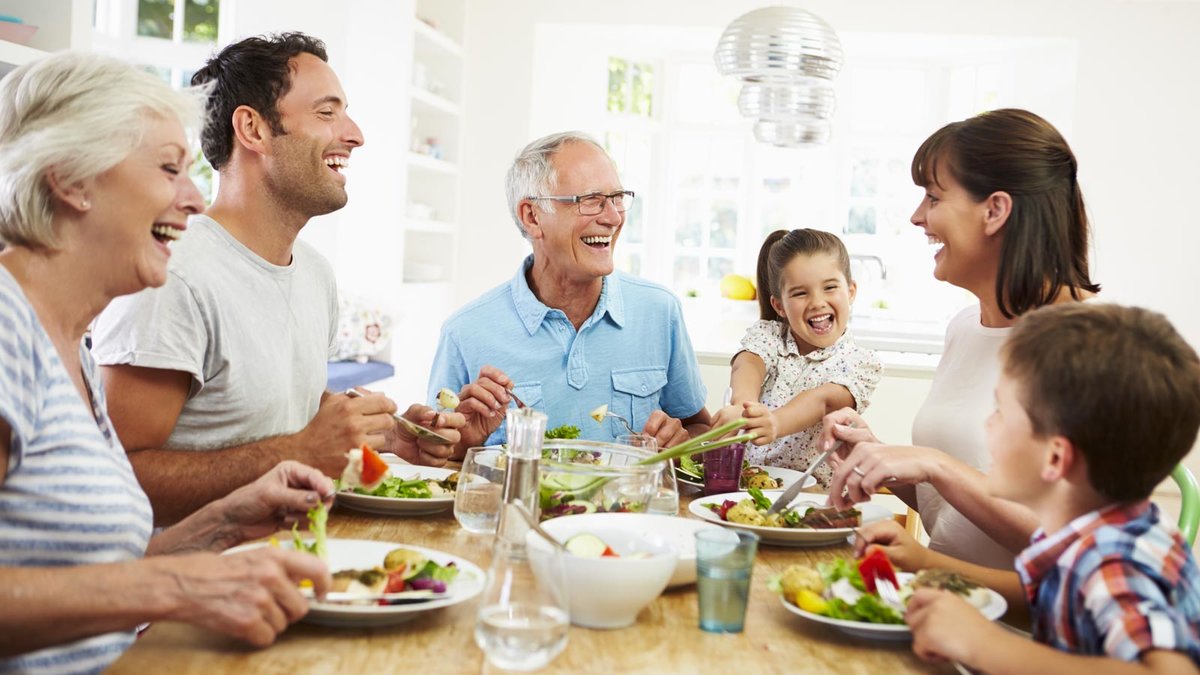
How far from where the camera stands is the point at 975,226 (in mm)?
2014

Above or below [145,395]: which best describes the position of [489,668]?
below

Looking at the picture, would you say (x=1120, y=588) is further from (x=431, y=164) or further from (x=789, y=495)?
(x=431, y=164)

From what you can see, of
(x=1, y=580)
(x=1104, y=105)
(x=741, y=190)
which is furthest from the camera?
(x=741, y=190)

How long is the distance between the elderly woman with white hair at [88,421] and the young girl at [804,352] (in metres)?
1.51

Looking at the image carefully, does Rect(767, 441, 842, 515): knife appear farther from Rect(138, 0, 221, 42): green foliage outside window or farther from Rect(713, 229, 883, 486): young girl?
Rect(138, 0, 221, 42): green foliage outside window

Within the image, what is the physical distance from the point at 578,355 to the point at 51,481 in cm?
154

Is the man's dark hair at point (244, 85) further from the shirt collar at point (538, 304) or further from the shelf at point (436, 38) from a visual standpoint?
the shelf at point (436, 38)

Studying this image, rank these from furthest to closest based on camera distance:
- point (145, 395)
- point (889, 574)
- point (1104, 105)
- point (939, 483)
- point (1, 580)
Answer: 1. point (1104, 105)
2. point (145, 395)
3. point (939, 483)
4. point (889, 574)
5. point (1, 580)

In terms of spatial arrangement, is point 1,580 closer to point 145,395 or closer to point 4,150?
point 4,150

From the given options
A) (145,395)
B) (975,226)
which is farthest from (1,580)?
(975,226)

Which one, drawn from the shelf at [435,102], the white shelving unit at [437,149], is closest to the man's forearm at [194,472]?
the shelf at [435,102]

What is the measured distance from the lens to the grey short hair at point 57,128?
1428 millimetres

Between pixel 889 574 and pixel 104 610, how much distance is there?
36.4 inches

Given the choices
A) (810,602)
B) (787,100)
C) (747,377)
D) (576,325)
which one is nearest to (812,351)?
(747,377)
